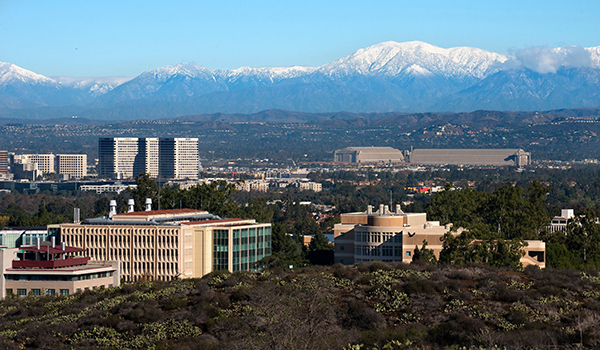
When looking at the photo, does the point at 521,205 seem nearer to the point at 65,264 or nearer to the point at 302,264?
the point at 302,264

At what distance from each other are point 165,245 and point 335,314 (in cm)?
5013

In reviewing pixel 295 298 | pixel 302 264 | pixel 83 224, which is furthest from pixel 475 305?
pixel 83 224

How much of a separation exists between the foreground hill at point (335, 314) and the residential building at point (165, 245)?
3621 centimetres

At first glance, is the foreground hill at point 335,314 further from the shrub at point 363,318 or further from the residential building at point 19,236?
the residential building at point 19,236

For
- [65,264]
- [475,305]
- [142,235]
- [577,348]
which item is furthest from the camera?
[142,235]

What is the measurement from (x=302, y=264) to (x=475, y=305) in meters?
51.5

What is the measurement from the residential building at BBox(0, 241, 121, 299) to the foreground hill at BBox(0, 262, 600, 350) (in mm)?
19790

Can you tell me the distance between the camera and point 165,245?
10250 cm

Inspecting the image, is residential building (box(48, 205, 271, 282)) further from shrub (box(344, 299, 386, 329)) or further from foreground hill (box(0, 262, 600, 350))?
shrub (box(344, 299, 386, 329))

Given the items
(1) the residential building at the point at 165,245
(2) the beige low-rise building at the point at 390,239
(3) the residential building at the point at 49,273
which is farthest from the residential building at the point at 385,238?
(3) the residential building at the point at 49,273

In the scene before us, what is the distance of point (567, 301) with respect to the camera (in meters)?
54.9

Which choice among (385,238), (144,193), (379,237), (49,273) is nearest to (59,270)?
(49,273)

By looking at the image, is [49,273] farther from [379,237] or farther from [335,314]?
[335,314]

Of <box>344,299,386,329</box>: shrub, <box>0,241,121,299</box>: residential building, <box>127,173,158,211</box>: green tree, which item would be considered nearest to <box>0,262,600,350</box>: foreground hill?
<box>344,299,386,329</box>: shrub
